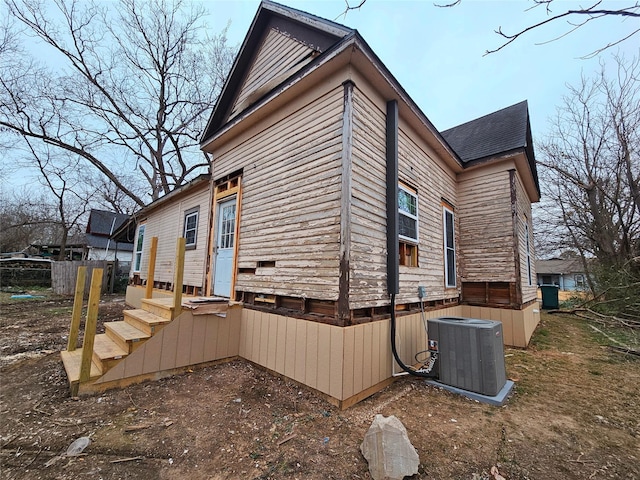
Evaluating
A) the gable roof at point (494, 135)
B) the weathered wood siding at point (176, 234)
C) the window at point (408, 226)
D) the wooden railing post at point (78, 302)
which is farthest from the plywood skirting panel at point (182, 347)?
the gable roof at point (494, 135)

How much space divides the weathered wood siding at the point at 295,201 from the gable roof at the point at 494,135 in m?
4.93

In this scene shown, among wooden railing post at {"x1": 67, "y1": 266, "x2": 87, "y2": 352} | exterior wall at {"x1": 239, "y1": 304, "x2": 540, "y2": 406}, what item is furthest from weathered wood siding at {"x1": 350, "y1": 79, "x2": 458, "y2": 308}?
wooden railing post at {"x1": 67, "y1": 266, "x2": 87, "y2": 352}

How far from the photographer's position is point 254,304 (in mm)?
4824

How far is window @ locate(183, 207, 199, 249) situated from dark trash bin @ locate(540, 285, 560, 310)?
14.4 metres

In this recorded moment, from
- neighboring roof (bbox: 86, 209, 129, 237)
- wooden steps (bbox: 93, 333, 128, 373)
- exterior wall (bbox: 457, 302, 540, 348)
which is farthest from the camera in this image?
neighboring roof (bbox: 86, 209, 129, 237)

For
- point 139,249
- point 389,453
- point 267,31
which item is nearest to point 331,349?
point 389,453

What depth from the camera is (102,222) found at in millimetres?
27422

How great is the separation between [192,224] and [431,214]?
6.94 meters

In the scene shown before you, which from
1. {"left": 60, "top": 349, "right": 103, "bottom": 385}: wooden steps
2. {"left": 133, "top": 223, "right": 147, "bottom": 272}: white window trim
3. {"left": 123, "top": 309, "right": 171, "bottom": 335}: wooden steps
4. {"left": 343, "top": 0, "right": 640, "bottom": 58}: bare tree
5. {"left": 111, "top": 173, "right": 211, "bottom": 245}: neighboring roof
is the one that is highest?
{"left": 111, "top": 173, "right": 211, "bottom": 245}: neighboring roof

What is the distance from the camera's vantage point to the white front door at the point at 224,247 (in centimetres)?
576

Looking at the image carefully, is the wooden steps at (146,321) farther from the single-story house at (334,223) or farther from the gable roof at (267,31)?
the gable roof at (267,31)

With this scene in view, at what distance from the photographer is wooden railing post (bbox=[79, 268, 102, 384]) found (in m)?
3.32

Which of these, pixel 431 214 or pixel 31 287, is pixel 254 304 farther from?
pixel 31 287

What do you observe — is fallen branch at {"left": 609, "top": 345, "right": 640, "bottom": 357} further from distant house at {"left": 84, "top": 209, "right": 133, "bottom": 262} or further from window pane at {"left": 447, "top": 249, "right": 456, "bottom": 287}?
distant house at {"left": 84, "top": 209, "right": 133, "bottom": 262}
